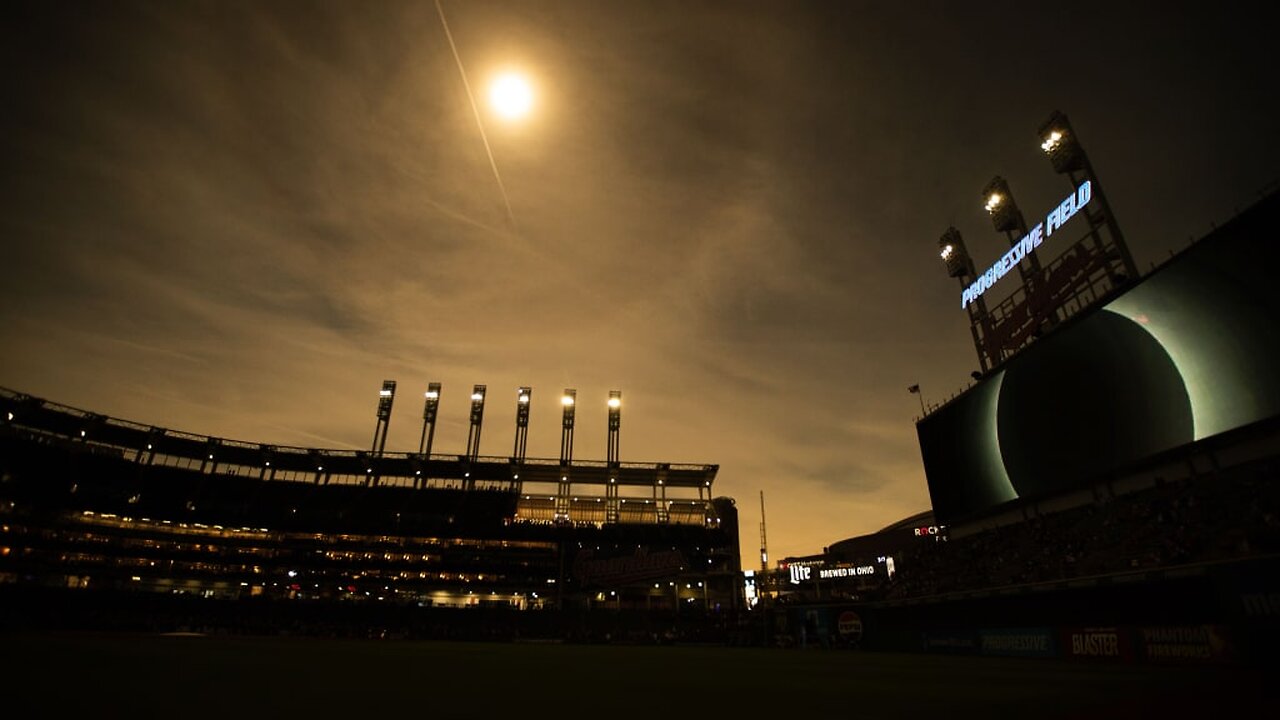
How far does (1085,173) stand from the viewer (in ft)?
116

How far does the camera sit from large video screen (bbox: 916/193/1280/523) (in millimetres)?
23953

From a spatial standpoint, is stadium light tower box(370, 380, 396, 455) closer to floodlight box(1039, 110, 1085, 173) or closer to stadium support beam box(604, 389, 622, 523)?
stadium support beam box(604, 389, 622, 523)

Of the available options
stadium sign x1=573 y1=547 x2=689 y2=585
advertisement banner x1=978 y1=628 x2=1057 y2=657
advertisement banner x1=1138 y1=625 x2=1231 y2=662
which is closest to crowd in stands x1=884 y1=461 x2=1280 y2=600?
advertisement banner x1=1138 y1=625 x2=1231 y2=662

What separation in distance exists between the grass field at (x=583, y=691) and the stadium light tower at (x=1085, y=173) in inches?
856

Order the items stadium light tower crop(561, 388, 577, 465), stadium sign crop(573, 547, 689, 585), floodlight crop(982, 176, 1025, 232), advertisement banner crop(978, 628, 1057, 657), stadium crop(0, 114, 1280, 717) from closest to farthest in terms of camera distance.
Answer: stadium crop(0, 114, 1280, 717)
advertisement banner crop(978, 628, 1057, 657)
floodlight crop(982, 176, 1025, 232)
stadium sign crop(573, 547, 689, 585)
stadium light tower crop(561, 388, 577, 465)

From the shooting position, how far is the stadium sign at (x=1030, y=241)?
34594mm

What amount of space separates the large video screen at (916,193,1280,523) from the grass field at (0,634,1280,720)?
40.9 ft

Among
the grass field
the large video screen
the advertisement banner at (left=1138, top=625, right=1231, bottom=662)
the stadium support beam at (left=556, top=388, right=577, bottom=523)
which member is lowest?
the grass field

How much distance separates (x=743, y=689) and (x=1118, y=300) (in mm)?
30104

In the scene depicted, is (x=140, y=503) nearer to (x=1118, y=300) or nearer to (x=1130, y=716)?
(x=1130, y=716)

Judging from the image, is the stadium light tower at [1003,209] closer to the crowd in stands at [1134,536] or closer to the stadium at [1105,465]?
the stadium at [1105,465]

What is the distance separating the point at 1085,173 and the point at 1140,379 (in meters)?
14.3

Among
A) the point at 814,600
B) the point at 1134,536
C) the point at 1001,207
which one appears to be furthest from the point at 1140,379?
the point at 814,600

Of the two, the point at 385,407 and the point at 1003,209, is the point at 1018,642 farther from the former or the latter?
the point at 385,407
